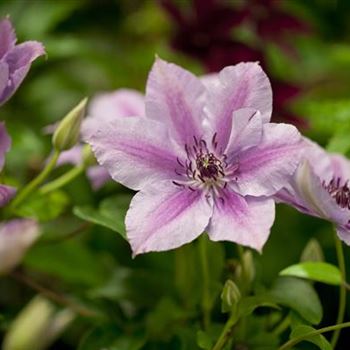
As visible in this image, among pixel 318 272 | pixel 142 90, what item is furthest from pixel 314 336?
pixel 142 90

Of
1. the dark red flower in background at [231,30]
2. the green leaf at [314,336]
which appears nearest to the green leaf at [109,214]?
the green leaf at [314,336]

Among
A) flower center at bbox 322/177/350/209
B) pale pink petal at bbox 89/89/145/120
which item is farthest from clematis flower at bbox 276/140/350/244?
pale pink petal at bbox 89/89/145/120

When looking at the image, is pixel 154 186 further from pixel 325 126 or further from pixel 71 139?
pixel 325 126

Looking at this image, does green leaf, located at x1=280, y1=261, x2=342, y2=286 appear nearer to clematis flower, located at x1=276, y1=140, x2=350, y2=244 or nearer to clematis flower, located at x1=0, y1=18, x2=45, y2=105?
clematis flower, located at x1=276, y1=140, x2=350, y2=244

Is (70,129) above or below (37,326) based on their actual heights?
above

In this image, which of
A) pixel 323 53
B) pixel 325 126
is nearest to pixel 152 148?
pixel 325 126

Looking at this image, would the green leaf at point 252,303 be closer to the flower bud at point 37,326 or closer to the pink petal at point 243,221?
the pink petal at point 243,221

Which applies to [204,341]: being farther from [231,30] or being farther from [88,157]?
[231,30]
